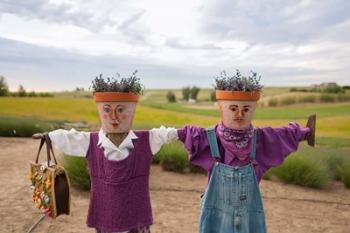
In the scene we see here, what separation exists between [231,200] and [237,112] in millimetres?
636

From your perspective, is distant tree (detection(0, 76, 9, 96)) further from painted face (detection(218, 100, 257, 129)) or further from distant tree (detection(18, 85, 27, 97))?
painted face (detection(218, 100, 257, 129))

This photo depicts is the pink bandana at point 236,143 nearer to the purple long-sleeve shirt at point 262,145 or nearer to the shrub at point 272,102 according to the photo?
the purple long-sleeve shirt at point 262,145

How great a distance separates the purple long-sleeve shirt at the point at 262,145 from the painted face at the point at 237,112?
0.19 meters

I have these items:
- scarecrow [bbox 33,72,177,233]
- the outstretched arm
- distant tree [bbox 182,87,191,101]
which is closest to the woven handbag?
the outstretched arm

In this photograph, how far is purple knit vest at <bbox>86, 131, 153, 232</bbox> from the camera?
3299mm

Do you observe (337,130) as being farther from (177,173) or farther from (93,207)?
(93,207)

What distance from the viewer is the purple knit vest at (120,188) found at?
3299mm

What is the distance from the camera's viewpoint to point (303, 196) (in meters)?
7.20

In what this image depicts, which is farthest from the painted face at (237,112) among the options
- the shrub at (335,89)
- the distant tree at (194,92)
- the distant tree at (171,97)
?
the distant tree at (171,97)

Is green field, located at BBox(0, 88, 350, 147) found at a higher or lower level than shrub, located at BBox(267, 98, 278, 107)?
lower

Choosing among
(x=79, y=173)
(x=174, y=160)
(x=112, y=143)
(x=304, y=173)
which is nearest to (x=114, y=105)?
(x=112, y=143)

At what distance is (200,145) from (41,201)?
1257mm

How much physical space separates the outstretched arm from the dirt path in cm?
214

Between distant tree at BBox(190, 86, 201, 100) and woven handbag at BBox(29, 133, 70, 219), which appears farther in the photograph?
distant tree at BBox(190, 86, 201, 100)
